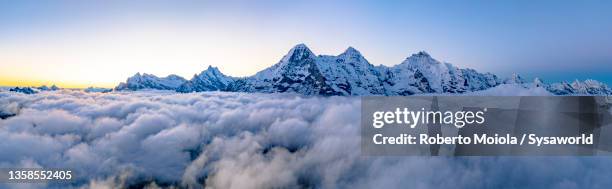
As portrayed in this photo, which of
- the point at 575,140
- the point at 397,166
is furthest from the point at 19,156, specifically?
the point at 575,140

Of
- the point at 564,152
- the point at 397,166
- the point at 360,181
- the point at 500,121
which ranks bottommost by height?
the point at 360,181

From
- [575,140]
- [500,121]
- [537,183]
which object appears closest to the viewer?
[575,140]

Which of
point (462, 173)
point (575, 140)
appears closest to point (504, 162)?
point (462, 173)

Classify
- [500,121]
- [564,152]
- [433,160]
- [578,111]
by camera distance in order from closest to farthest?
Result: [578,111]
[500,121]
[564,152]
[433,160]

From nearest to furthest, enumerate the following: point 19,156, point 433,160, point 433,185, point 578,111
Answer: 1. point 578,111
2. point 433,185
3. point 433,160
4. point 19,156

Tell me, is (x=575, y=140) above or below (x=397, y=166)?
above

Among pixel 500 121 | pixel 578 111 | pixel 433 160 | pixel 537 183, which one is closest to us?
pixel 578 111

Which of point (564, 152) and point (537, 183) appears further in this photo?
point (537, 183)

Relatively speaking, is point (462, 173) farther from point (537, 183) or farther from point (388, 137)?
point (388, 137)

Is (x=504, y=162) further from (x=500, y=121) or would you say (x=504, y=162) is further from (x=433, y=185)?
(x=500, y=121)
